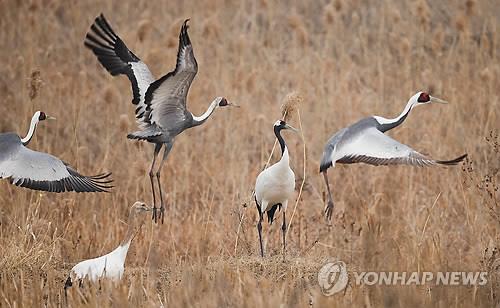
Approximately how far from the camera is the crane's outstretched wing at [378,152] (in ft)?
20.9

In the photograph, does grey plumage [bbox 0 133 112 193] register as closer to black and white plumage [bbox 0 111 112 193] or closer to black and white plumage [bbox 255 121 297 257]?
black and white plumage [bbox 0 111 112 193]

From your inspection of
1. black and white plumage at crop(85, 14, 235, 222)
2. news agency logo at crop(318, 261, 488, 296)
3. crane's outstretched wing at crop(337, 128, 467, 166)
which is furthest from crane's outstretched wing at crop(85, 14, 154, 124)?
news agency logo at crop(318, 261, 488, 296)

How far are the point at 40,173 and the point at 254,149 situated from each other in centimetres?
441

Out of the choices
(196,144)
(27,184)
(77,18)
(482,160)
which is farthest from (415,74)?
(27,184)

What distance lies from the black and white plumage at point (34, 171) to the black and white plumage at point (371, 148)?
182cm

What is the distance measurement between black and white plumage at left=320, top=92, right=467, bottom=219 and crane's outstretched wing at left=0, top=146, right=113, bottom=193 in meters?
1.80

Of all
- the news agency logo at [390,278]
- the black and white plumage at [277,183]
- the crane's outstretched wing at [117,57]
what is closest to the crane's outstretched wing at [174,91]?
the crane's outstretched wing at [117,57]

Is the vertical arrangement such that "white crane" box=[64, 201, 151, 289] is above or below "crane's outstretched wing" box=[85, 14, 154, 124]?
below

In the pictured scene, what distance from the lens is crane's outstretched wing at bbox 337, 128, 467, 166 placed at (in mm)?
6383

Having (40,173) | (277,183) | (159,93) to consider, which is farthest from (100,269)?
(277,183)

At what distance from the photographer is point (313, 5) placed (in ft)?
43.2

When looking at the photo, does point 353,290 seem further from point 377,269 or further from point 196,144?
point 196,144

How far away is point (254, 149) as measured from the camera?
10.8 meters

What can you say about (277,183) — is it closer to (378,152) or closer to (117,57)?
(378,152)
